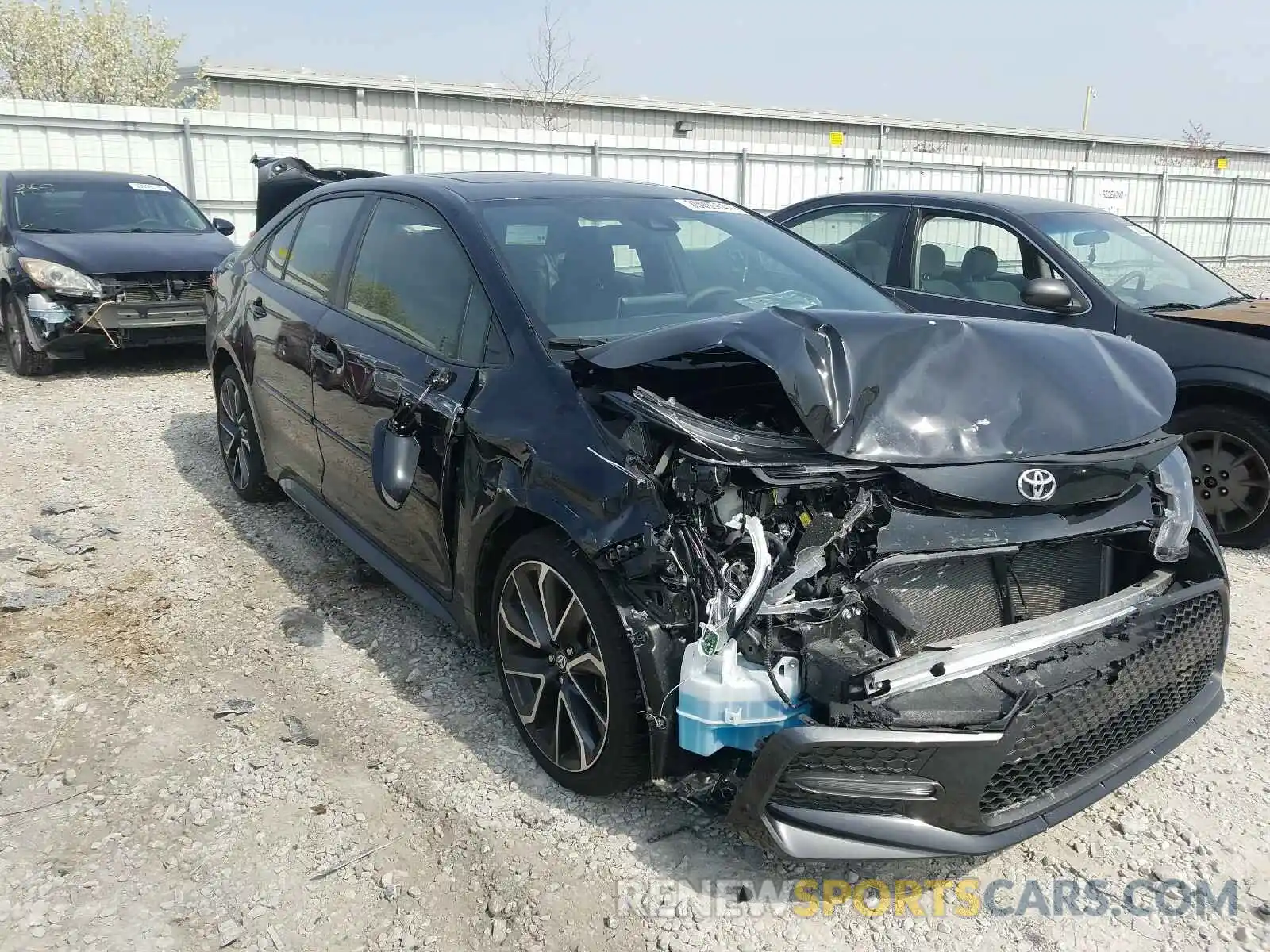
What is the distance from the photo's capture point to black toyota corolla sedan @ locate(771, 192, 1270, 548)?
4.99 m

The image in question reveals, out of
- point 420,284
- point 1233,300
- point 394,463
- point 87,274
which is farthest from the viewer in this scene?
point 87,274

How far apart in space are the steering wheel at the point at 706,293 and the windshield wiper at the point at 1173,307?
9.54 ft

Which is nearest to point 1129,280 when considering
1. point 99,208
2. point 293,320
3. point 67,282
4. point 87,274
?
point 293,320

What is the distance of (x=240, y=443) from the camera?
18.0 ft

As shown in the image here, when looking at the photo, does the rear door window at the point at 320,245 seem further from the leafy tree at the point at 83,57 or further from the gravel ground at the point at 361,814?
the leafy tree at the point at 83,57

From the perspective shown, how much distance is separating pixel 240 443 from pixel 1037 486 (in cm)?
436

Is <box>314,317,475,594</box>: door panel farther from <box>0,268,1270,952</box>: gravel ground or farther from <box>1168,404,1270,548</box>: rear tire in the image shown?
<box>1168,404,1270,548</box>: rear tire

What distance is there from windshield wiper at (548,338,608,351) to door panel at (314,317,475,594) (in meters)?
0.31

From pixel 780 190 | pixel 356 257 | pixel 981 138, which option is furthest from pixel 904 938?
pixel 981 138

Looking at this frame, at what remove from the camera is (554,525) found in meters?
2.82

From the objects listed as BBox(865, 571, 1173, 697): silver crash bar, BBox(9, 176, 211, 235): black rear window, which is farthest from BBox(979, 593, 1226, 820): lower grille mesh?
BBox(9, 176, 211, 235): black rear window

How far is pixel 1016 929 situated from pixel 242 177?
1337 cm

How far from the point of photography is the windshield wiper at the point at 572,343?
10.0ft

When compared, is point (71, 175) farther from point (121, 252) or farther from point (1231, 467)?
point (1231, 467)
